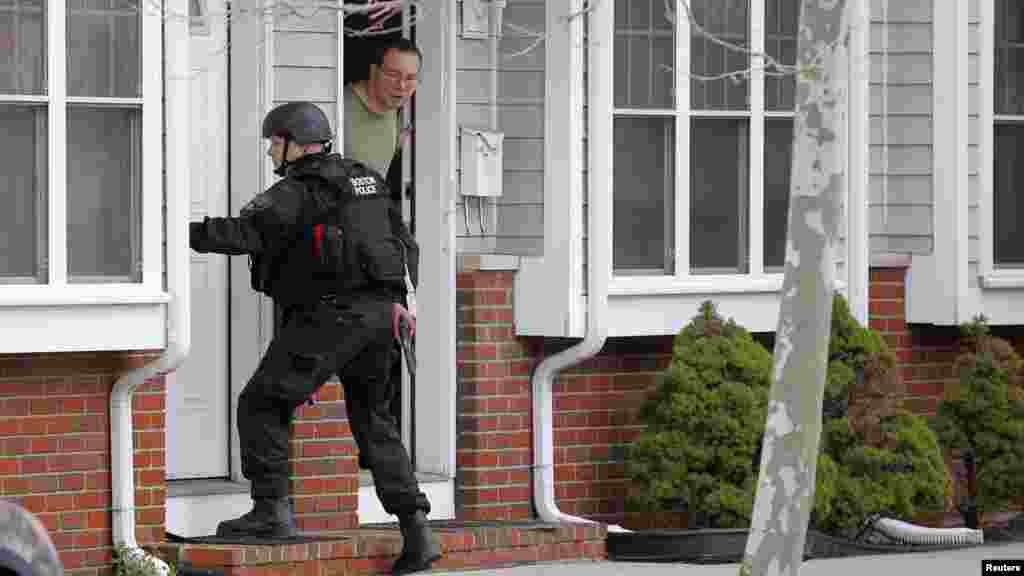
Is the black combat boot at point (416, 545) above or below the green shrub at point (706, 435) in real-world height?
below

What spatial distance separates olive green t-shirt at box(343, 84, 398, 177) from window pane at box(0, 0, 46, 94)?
1824 millimetres

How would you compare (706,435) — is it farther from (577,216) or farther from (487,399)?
(577,216)

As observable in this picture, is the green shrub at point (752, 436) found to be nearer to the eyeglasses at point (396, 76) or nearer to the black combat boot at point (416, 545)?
the black combat boot at point (416, 545)

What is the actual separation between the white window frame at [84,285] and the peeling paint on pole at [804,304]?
3267 millimetres

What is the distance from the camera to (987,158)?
44.8 ft

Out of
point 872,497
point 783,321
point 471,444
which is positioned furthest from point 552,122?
point 783,321

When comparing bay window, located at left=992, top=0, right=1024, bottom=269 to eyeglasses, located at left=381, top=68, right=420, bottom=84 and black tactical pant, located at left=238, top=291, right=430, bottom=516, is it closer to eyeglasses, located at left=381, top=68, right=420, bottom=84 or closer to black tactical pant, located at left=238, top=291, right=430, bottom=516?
eyeglasses, located at left=381, top=68, right=420, bottom=84

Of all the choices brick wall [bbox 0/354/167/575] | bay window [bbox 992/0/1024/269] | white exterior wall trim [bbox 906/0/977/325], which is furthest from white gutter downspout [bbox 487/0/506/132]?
bay window [bbox 992/0/1024/269]

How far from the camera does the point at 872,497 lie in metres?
12.4

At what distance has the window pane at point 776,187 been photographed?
13.0m

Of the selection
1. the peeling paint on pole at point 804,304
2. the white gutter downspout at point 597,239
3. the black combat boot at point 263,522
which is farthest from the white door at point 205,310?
the peeling paint on pole at point 804,304

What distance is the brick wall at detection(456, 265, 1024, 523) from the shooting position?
12.3 metres

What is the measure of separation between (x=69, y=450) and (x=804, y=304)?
375 centimetres

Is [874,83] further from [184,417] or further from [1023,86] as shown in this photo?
[184,417]
